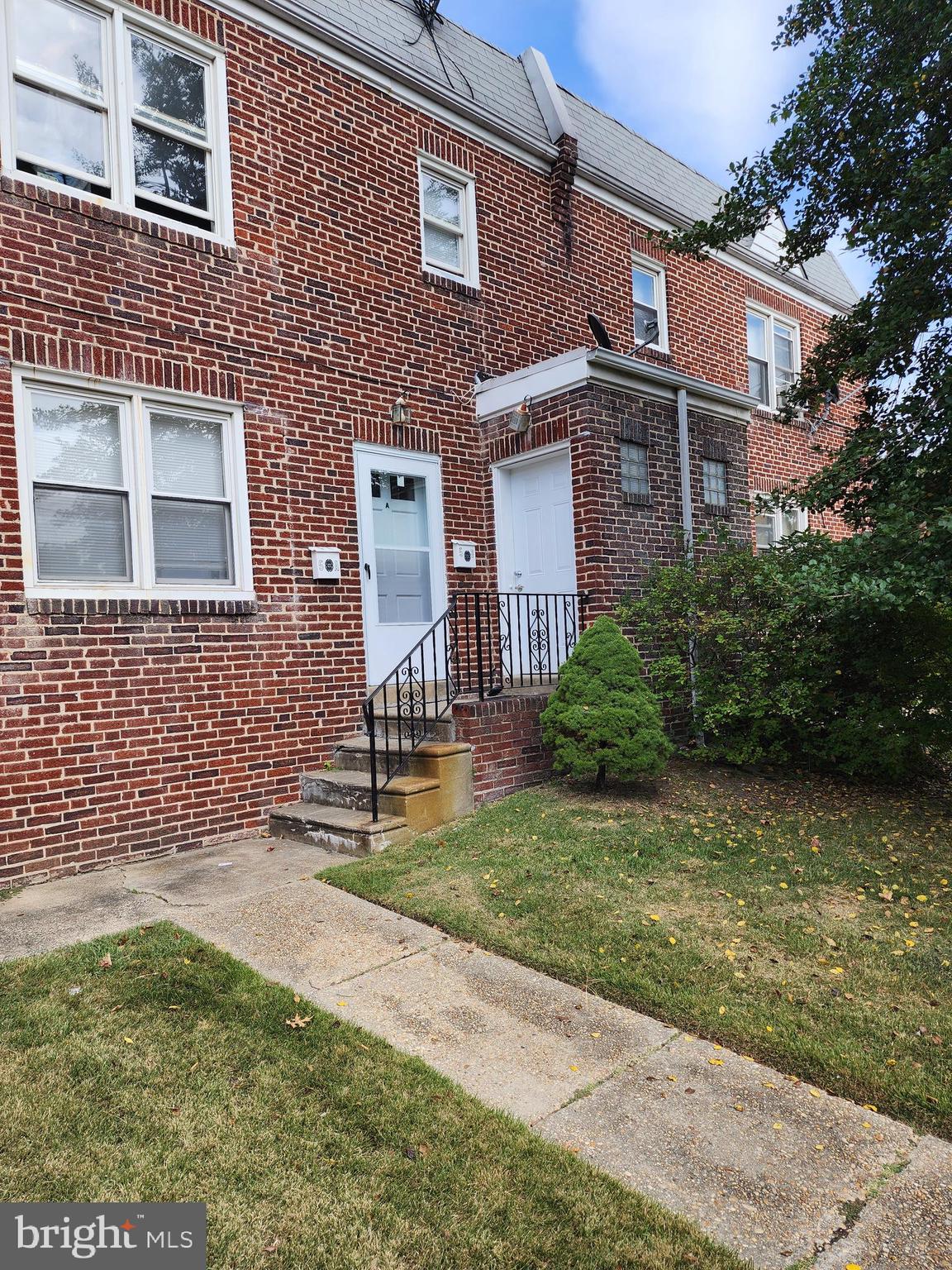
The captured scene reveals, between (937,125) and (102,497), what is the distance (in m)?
7.14

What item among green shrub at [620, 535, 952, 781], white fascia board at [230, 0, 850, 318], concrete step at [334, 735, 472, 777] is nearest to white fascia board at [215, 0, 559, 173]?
white fascia board at [230, 0, 850, 318]

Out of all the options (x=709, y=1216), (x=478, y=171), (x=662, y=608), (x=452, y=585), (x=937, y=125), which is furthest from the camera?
(x=478, y=171)

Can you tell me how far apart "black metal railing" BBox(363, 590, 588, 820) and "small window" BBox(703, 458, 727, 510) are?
225cm

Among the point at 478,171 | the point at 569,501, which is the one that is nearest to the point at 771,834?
the point at 569,501

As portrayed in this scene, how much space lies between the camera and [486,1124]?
2656 mm

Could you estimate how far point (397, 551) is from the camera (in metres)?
7.76

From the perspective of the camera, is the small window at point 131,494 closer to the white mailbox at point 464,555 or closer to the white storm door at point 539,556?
the white mailbox at point 464,555

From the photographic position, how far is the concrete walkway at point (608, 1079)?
2234 mm

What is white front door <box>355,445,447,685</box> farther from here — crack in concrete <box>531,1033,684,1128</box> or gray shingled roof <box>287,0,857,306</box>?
crack in concrete <box>531,1033,684,1128</box>

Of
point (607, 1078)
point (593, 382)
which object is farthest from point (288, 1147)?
point (593, 382)

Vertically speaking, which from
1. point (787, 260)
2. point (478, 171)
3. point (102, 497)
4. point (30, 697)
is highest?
point (478, 171)

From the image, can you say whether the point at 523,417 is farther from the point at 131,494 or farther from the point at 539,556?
the point at 131,494

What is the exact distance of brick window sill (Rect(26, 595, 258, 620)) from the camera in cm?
543

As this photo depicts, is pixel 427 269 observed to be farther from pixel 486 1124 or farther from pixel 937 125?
pixel 486 1124
